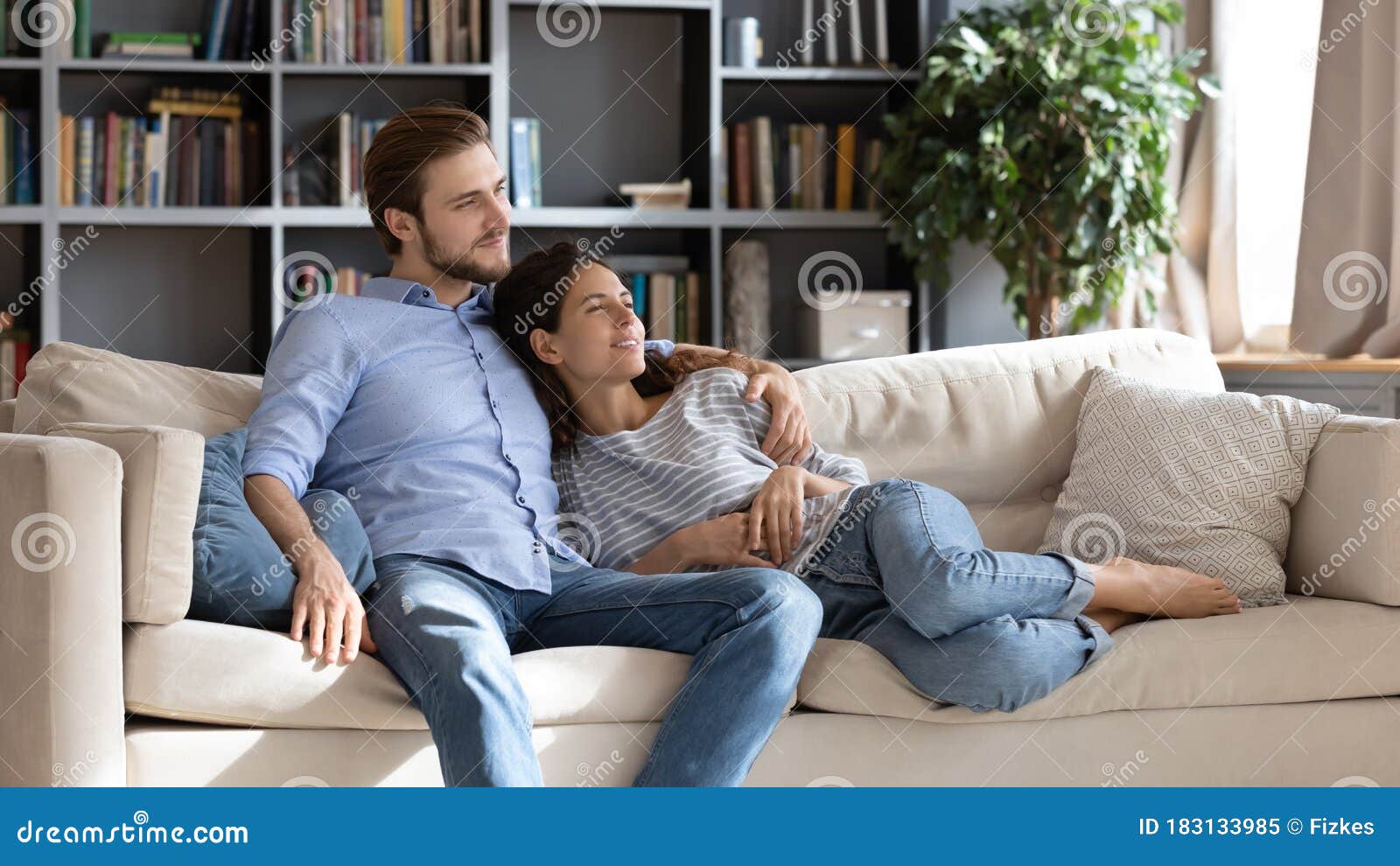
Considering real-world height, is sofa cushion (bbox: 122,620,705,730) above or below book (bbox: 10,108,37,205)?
below

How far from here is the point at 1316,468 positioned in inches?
77.9

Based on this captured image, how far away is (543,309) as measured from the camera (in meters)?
2.00

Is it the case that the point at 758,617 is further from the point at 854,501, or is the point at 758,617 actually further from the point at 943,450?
the point at 943,450

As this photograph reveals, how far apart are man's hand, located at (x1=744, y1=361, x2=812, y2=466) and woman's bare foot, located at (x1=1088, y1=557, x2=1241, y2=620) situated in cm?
46

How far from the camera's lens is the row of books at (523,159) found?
3822 mm

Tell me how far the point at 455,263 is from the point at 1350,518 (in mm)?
1322

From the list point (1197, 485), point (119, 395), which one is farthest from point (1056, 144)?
point (119, 395)

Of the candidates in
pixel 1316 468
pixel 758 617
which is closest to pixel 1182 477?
pixel 1316 468

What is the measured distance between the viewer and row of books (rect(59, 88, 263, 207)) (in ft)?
11.9

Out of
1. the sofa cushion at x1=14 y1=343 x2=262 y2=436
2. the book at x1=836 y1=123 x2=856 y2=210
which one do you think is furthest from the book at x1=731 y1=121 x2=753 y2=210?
the sofa cushion at x1=14 y1=343 x2=262 y2=436

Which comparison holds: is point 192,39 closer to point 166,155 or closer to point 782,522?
point 166,155

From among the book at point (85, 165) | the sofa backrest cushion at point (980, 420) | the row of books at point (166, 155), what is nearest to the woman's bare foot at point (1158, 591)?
the sofa backrest cushion at point (980, 420)

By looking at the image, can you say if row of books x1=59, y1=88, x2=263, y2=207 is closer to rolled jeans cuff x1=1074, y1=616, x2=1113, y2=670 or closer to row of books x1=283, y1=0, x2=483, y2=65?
row of books x1=283, y1=0, x2=483, y2=65

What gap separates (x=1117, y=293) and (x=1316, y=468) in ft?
5.20
